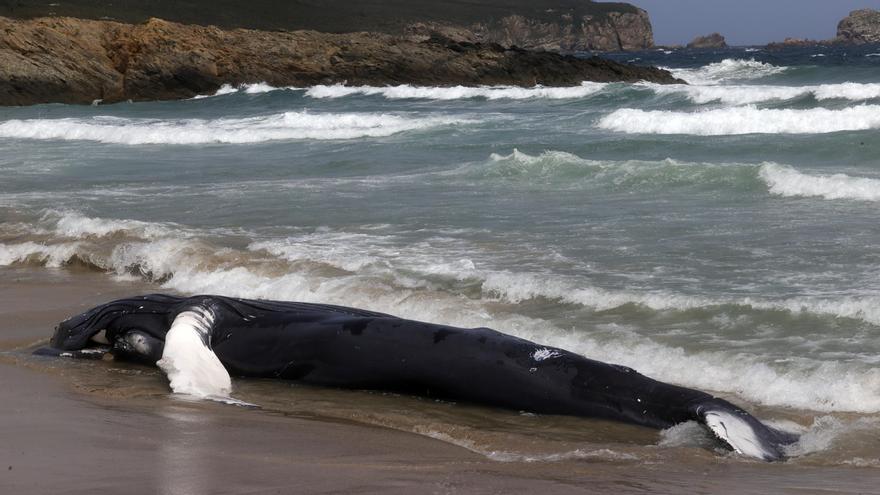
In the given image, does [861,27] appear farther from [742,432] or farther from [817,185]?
[742,432]

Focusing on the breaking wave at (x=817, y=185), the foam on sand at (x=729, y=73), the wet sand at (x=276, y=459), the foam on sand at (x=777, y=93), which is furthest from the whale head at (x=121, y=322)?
the foam on sand at (x=729, y=73)

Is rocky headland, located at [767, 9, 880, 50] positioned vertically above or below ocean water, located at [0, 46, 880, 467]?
above

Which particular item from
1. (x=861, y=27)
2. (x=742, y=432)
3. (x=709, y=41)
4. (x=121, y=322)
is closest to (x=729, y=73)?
(x=121, y=322)

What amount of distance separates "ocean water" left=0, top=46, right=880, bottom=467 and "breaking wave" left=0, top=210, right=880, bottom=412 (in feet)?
0.06

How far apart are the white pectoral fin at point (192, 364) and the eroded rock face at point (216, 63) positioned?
38.0 m

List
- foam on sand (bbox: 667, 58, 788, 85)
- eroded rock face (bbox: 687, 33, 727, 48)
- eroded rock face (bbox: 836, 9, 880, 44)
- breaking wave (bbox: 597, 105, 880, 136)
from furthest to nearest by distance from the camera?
eroded rock face (bbox: 687, 33, 727, 48) < eroded rock face (bbox: 836, 9, 880, 44) < foam on sand (bbox: 667, 58, 788, 85) < breaking wave (bbox: 597, 105, 880, 136)

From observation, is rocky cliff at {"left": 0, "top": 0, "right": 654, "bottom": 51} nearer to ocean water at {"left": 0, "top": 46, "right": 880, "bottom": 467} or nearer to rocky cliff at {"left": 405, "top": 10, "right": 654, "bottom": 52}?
rocky cliff at {"left": 405, "top": 10, "right": 654, "bottom": 52}

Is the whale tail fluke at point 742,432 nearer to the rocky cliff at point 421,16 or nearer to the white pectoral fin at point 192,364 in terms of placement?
the white pectoral fin at point 192,364

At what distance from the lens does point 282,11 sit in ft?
261

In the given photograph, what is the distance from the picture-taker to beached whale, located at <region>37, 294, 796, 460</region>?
16.6 ft

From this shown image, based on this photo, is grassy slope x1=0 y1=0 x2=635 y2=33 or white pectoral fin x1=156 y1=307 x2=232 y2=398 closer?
white pectoral fin x1=156 y1=307 x2=232 y2=398

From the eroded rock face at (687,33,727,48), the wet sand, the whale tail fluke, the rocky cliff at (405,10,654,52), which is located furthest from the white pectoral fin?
the eroded rock face at (687,33,727,48)

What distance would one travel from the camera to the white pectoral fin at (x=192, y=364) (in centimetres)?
560

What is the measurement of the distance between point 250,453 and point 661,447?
65.7 inches
